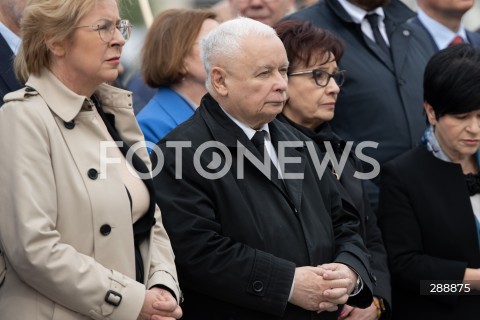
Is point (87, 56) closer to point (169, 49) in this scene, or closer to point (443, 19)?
point (169, 49)

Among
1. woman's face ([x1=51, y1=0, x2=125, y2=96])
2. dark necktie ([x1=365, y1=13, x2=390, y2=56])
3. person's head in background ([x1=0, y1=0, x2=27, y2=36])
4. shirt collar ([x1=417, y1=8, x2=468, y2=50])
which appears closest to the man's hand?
woman's face ([x1=51, y1=0, x2=125, y2=96])

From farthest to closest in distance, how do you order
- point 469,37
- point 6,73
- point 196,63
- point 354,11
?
point 469,37 < point 354,11 < point 196,63 < point 6,73

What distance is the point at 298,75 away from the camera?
5449mm

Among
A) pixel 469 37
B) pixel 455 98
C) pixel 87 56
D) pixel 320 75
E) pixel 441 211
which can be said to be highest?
pixel 87 56

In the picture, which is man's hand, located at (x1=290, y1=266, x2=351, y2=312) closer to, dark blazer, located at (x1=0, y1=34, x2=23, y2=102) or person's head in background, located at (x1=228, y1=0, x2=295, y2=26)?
dark blazer, located at (x1=0, y1=34, x2=23, y2=102)

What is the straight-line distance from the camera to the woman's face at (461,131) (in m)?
5.58

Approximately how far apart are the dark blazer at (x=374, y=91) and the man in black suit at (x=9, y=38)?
182 centimetres

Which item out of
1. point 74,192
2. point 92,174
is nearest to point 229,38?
point 92,174

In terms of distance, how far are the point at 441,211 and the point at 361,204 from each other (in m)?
0.50

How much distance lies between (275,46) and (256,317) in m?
1.26

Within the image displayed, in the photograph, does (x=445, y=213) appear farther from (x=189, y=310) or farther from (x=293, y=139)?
(x=189, y=310)

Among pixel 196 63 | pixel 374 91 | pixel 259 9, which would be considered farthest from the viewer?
pixel 259 9

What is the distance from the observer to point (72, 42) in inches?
164

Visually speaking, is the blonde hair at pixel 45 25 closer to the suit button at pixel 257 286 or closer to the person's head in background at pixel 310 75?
the suit button at pixel 257 286
